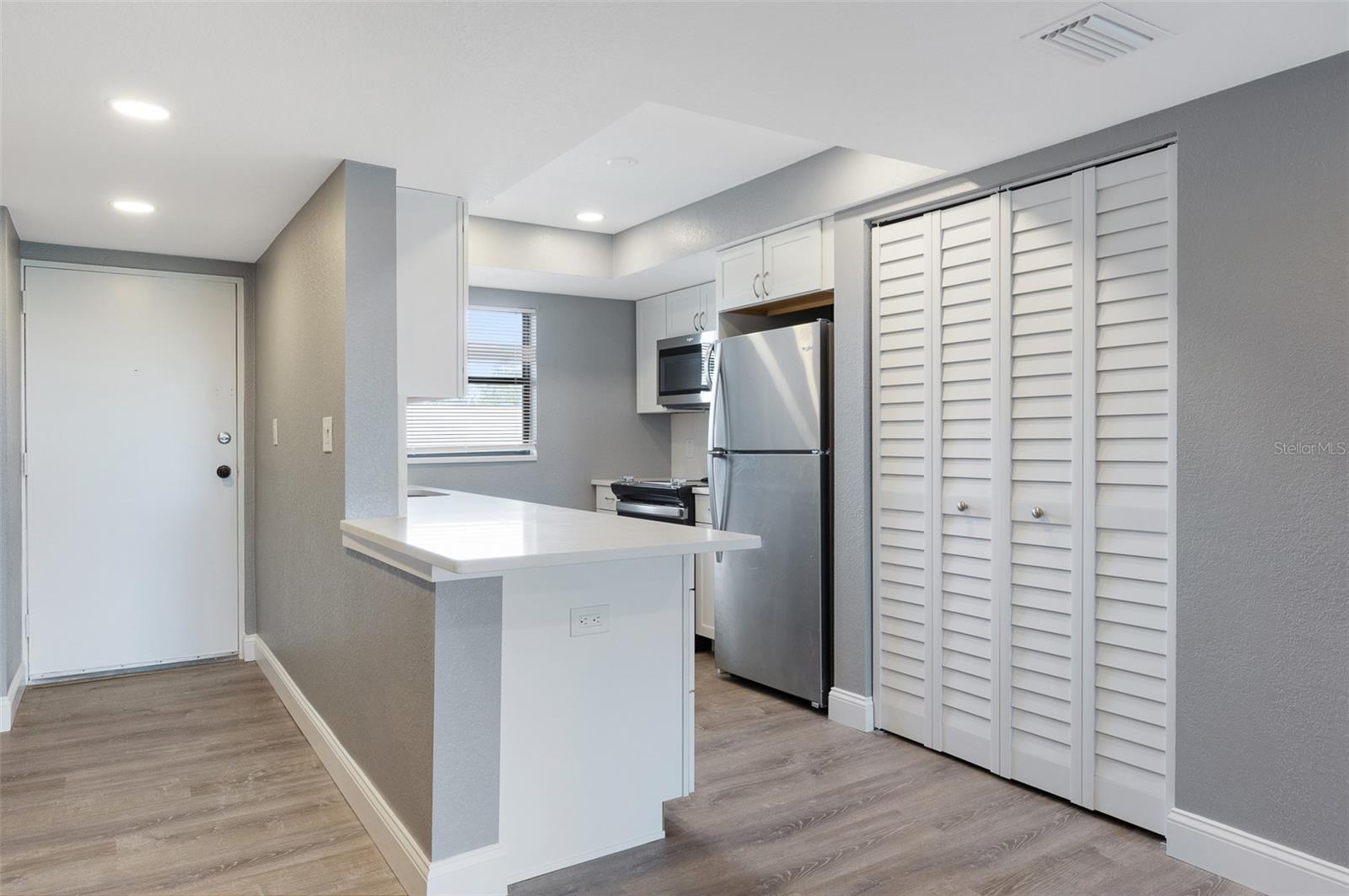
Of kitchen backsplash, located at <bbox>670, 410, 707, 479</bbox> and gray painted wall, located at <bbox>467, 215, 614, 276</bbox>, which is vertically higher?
gray painted wall, located at <bbox>467, 215, 614, 276</bbox>

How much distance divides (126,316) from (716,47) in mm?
3609

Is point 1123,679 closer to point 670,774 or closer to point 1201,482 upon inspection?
point 1201,482

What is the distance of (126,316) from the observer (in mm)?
4230

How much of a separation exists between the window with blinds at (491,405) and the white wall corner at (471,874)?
311 centimetres

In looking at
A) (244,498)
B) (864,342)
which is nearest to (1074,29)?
(864,342)

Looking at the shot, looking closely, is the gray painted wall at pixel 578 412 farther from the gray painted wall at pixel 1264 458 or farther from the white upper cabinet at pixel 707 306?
the gray painted wall at pixel 1264 458

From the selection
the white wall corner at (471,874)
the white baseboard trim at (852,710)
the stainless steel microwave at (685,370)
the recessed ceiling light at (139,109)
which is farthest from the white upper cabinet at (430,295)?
the white baseboard trim at (852,710)

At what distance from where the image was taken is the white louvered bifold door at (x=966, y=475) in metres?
2.94

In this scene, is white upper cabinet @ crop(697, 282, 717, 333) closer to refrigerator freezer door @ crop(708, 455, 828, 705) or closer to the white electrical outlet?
refrigerator freezer door @ crop(708, 455, 828, 705)

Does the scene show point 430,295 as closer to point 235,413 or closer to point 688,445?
point 235,413

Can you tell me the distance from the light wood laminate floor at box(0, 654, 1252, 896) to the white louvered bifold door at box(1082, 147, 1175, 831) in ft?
0.75

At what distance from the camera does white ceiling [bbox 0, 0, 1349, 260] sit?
1.84 m

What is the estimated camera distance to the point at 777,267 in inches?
149
